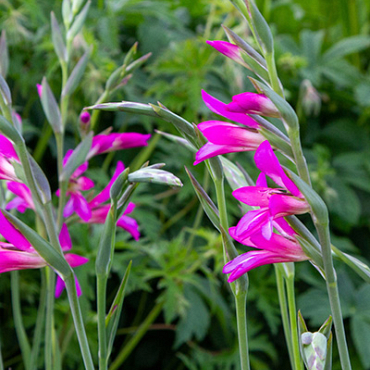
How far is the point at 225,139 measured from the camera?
35 cm

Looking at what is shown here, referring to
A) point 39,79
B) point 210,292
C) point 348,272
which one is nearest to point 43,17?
point 39,79

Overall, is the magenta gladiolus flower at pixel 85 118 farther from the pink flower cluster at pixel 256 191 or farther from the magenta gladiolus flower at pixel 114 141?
the pink flower cluster at pixel 256 191

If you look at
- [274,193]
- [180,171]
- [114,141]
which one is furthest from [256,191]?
[180,171]

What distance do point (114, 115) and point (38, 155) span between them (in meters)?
0.25

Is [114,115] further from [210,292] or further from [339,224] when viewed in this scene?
[339,224]

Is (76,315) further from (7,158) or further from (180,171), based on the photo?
(180,171)

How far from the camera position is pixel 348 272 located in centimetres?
149

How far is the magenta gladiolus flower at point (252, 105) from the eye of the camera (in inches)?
12.8

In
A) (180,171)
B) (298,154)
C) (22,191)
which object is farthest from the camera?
(180,171)

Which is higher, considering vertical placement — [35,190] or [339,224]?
[35,190]

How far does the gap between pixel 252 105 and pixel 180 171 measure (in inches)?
37.0

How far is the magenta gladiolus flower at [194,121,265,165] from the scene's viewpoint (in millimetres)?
350

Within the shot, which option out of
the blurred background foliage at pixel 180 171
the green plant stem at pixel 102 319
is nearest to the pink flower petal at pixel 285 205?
the green plant stem at pixel 102 319

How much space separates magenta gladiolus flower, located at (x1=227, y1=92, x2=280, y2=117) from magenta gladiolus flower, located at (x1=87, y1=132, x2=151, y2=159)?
0.69ft
